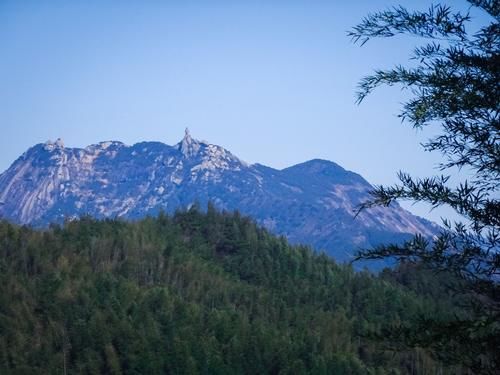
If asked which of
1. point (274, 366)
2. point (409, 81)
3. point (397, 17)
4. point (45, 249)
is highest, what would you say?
point (45, 249)

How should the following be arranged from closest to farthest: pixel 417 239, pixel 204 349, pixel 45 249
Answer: pixel 417 239 < pixel 204 349 < pixel 45 249

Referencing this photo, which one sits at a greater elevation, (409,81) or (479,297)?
(409,81)

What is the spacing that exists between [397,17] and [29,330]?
12951cm

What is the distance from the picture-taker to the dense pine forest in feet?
391

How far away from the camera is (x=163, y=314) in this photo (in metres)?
141

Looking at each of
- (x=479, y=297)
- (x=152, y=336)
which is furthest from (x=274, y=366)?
(x=479, y=297)

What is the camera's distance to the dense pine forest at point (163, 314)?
119 m

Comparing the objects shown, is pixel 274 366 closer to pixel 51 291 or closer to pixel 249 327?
pixel 249 327

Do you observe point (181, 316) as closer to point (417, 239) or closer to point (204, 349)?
point (204, 349)

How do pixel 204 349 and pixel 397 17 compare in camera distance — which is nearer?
pixel 397 17

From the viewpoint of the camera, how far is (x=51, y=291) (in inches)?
5586

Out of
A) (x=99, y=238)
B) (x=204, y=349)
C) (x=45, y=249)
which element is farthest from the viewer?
(x=99, y=238)

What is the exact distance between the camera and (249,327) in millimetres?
135375

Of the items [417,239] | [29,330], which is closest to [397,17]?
[417,239]
